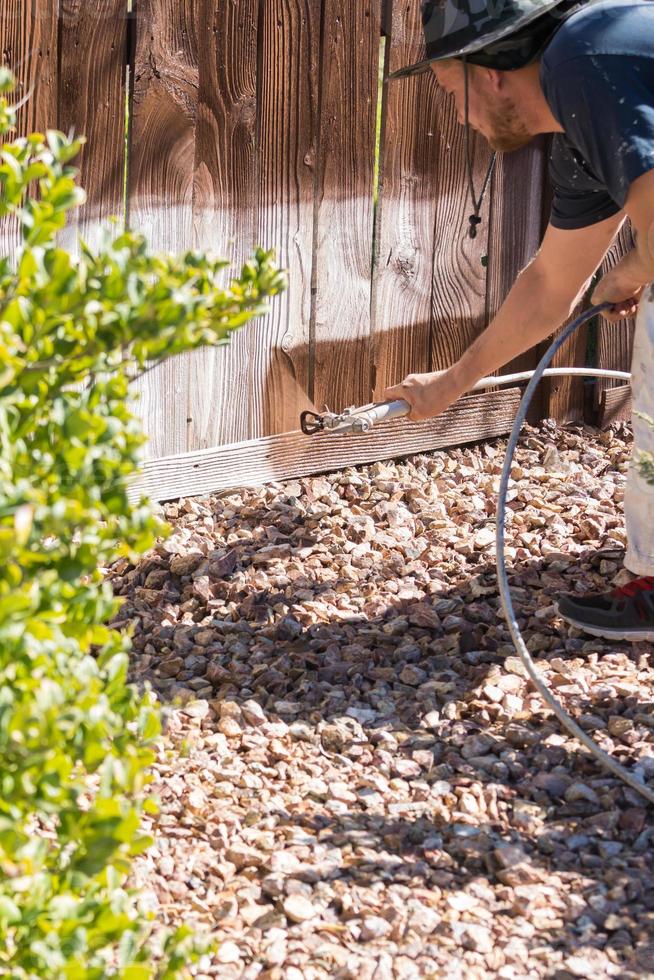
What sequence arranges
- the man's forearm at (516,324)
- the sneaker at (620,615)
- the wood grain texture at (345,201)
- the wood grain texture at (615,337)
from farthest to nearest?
the wood grain texture at (615,337)
the wood grain texture at (345,201)
the man's forearm at (516,324)
the sneaker at (620,615)

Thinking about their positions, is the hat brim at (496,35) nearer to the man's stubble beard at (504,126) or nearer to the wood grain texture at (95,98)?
the man's stubble beard at (504,126)

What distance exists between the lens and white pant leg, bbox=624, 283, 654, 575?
3.11 metres

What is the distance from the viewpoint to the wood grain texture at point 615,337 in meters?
4.67

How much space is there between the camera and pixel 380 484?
4.04m

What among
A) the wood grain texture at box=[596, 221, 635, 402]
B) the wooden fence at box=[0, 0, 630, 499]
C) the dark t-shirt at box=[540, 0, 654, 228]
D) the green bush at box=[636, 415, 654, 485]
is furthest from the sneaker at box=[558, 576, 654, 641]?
the wood grain texture at box=[596, 221, 635, 402]

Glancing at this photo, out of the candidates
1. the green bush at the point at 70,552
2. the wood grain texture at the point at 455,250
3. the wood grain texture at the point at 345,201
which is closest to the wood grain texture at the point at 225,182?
the wood grain texture at the point at 345,201

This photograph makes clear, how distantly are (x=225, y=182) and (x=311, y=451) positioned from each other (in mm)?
943

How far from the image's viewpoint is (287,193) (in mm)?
3766

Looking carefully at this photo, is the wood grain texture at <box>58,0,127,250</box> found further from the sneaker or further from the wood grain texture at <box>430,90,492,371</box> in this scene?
the sneaker

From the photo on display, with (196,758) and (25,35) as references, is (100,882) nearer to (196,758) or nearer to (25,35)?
(196,758)

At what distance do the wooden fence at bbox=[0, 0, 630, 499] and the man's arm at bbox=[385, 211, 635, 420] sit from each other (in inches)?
29.1

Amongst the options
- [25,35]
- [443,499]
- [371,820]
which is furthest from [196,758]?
[25,35]

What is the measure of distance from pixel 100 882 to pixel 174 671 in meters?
1.45

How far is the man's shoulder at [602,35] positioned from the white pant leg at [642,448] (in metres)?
0.73
